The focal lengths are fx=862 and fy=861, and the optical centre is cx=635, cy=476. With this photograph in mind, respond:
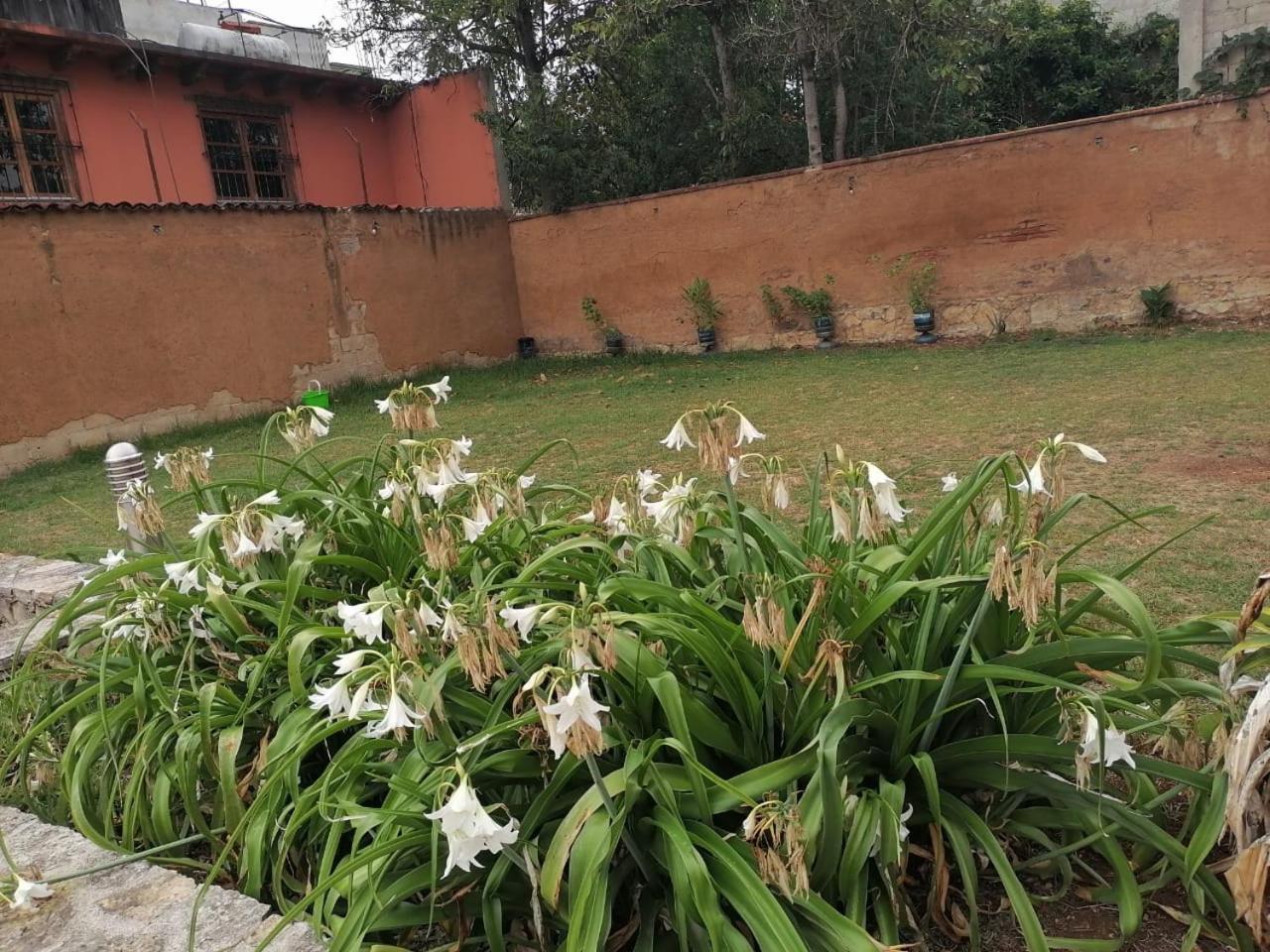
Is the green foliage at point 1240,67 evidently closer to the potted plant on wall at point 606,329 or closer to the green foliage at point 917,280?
the green foliage at point 917,280

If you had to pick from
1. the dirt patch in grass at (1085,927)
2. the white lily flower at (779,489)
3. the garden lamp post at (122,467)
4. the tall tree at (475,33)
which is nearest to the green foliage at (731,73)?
the tall tree at (475,33)

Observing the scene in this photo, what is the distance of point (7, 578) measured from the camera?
3.20 metres

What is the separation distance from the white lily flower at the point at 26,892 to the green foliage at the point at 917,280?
9914 mm

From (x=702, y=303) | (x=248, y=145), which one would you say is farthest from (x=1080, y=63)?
(x=248, y=145)

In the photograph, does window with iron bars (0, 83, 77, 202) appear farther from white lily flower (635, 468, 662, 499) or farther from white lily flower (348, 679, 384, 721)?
white lily flower (348, 679, 384, 721)

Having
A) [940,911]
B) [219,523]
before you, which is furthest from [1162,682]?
[219,523]

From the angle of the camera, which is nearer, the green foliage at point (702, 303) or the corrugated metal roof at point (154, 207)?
the corrugated metal roof at point (154, 207)

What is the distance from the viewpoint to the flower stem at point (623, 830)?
1187 mm

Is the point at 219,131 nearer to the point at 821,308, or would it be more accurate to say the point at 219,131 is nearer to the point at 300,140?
the point at 300,140

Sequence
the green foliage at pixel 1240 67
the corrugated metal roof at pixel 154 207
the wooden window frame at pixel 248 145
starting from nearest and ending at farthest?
the corrugated metal roof at pixel 154 207
the green foliage at pixel 1240 67
the wooden window frame at pixel 248 145

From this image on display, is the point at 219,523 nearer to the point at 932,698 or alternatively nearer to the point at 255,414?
the point at 932,698

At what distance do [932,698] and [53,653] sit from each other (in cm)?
213

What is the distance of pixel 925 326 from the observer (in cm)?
996

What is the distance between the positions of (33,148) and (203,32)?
3.47 meters
